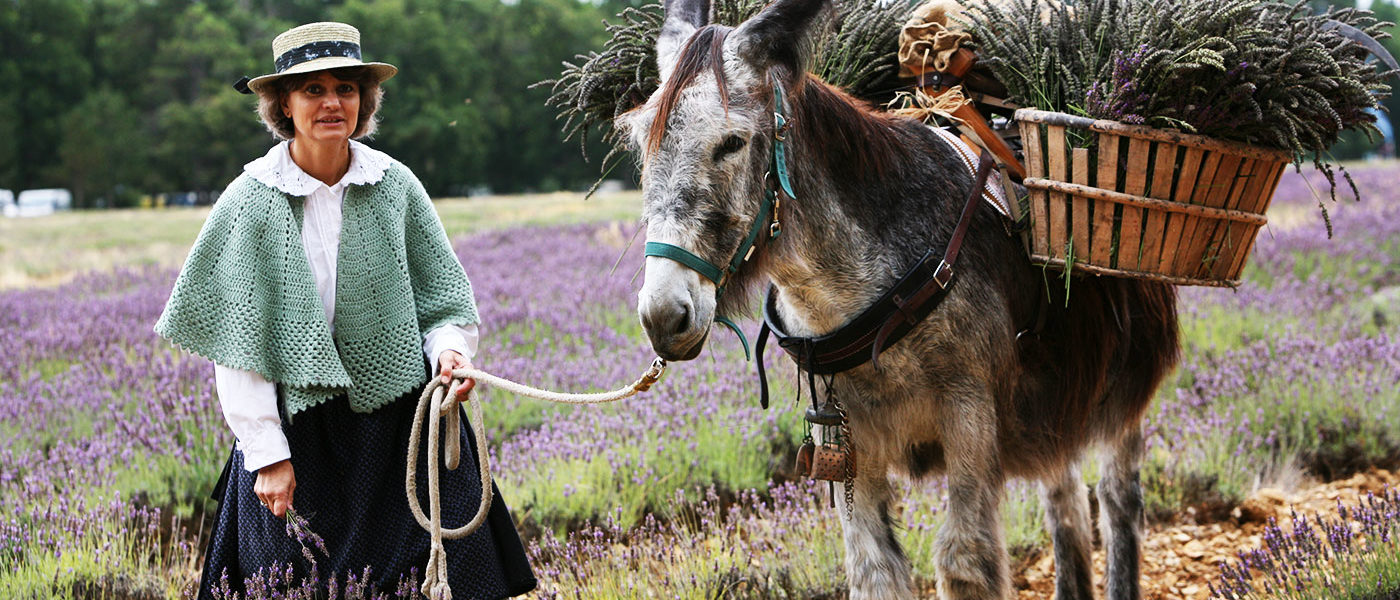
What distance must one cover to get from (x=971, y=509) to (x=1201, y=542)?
2.53 meters

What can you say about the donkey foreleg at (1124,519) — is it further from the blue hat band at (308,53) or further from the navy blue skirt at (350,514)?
the blue hat band at (308,53)

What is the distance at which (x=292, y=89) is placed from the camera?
258 centimetres

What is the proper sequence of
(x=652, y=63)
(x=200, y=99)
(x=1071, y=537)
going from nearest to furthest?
(x=652, y=63) < (x=1071, y=537) < (x=200, y=99)

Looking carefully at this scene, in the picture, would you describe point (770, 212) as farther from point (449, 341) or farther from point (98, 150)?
point (98, 150)

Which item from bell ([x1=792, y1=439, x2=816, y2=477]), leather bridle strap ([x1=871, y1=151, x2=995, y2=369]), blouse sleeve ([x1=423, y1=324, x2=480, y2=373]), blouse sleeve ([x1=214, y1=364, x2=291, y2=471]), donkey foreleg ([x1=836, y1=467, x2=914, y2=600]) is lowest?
donkey foreleg ([x1=836, y1=467, x2=914, y2=600])

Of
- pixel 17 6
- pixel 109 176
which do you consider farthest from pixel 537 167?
pixel 17 6

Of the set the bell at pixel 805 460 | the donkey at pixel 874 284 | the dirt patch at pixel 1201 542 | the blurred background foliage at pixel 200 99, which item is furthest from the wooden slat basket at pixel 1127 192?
the blurred background foliage at pixel 200 99

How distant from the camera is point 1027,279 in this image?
112 inches

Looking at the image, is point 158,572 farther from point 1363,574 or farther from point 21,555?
point 1363,574

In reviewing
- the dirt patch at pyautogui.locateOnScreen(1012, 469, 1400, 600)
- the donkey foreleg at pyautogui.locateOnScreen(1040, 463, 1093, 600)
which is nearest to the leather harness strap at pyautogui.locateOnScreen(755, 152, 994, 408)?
the donkey foreleg at pyautogui.locateOnScreen(1040, 463, 1093, 600)

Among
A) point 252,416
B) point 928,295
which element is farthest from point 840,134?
point 252,416

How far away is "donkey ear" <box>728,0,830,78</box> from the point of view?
2.21 meters

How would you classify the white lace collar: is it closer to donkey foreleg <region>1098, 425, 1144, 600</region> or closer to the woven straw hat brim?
the woven straw hat brim

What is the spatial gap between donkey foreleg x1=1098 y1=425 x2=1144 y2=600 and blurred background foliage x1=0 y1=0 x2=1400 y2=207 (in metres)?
44.1
